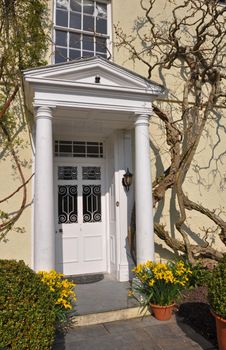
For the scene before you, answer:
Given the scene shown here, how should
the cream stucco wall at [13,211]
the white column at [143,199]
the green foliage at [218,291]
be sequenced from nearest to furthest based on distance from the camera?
the green foliage at [218,291] < the white column at [143,199] < the cream stucco wall at [13,211]

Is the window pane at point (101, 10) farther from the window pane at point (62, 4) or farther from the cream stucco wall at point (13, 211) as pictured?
the cream stucco wall at point (13, 211)

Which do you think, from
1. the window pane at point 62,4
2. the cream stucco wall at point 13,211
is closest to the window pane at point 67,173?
the cream stucco wall at point 13,211

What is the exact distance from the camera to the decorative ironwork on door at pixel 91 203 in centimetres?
618

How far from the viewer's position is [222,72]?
23.9 ft

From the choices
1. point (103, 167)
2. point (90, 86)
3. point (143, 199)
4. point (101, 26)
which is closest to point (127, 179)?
point (103, 167)

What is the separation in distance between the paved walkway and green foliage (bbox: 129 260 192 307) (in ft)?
1.00

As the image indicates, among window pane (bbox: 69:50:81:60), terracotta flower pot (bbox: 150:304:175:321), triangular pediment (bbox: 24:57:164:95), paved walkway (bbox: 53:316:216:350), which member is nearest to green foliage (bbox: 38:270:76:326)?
paved walkway (bbox: 53:316:216:350)

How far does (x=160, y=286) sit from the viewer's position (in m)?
4.25

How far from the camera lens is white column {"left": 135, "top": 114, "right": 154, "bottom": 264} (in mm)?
4848

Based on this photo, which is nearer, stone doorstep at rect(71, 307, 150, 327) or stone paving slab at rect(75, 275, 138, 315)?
stone doorstep at rect(71, 307, 150, 327)

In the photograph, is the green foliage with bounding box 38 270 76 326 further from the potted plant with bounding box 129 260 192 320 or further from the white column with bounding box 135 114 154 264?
the white column with bounding box 135 114 154 264

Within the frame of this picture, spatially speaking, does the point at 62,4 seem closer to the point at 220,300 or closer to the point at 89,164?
the point at 89,164

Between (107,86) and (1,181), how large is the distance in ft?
8.31

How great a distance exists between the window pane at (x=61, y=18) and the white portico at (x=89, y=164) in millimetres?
2043
